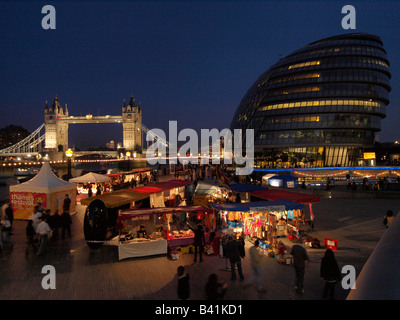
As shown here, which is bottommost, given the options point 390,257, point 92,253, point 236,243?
point 92,253

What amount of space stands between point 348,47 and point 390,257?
67077 millimetres

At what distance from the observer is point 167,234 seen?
37.0 ft

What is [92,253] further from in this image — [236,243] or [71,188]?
[71,188]

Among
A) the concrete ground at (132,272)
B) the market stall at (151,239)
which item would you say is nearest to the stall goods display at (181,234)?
the market stall at (151,239)

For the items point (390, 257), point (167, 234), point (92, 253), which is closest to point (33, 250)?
point (92, 253)

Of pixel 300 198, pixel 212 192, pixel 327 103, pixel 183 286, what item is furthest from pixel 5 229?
pixel 327 103

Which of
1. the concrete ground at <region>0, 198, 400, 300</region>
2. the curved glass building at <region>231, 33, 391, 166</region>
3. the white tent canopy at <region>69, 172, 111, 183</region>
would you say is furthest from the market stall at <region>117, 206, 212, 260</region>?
the curved glass building at <region>231, 33, 391, 166</region>

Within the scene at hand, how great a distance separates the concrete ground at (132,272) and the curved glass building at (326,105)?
45994mm

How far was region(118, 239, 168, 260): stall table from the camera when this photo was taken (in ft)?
33.8

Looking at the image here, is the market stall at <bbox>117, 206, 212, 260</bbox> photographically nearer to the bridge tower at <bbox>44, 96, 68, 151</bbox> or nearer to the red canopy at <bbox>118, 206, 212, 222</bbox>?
the red canopy at <bbox>118, 206, 212, 222</bbox>

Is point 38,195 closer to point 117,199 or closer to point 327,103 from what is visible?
point 117,199

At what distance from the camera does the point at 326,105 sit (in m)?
58.1

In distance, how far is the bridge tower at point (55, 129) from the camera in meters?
123

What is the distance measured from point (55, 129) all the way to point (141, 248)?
430 feet
